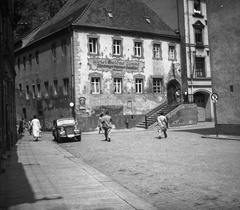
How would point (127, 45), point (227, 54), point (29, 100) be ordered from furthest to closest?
point (29, 100)
point (127, 45)
point (227, 54)

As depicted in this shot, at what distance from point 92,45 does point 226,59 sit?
14.1 meters

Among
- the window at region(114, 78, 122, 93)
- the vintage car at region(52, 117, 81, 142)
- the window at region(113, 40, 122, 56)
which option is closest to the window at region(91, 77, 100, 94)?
the window at region(114, 78, 122, 93)

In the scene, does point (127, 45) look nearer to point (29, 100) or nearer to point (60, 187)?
point (29, 100)

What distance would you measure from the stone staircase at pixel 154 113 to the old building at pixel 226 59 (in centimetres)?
1127

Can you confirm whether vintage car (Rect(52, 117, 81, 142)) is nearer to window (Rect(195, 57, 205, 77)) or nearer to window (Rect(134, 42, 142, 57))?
window (Rect(134, 42, 142, 57))

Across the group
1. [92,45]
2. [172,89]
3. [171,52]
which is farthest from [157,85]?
[92,45]

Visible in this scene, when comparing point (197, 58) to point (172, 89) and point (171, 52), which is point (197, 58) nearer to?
point (171, 52)

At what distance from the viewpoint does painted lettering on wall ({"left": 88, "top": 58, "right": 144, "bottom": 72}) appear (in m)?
29.9

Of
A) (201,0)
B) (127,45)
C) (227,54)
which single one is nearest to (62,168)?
(227,54)

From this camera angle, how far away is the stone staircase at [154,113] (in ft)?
100

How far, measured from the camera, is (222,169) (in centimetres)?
904

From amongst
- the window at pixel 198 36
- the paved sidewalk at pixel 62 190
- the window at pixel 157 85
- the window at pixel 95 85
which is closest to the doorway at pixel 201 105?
the window at pixel 157 85

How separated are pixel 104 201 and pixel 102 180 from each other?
6.81ft

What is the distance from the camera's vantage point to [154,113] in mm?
31969
